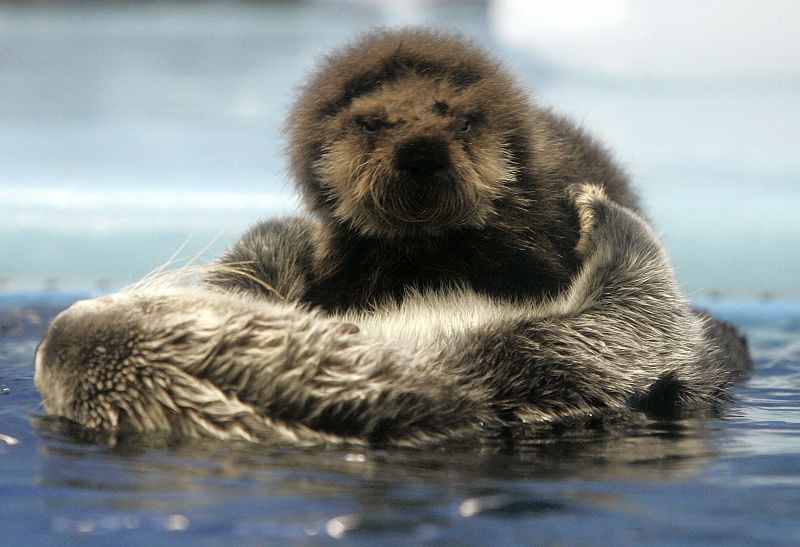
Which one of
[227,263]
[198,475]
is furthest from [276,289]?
[198,475]

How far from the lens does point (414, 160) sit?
321cm

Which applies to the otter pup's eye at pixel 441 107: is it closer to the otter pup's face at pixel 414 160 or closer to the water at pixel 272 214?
the otter pup's face at pixel 414 160

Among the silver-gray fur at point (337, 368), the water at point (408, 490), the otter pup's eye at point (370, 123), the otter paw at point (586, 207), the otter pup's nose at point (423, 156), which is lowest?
the water at point (408, 490)

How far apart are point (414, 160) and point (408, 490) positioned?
3.63ft

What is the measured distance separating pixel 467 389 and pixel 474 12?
9.10 m

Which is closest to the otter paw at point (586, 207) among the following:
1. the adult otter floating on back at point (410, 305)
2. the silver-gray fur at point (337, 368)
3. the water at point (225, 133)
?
the adult otter floating on back at point (410, 305)

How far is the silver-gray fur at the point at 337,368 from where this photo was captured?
2.73 meters

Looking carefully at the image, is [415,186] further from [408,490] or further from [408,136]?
[408,490]

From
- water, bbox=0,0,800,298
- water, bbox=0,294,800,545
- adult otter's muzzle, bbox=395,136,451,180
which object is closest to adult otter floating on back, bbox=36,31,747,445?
adult otter's muzzle, bbox=395,136,451,180

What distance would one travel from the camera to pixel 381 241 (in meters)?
3.59

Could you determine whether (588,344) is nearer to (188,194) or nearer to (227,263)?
(227,263)

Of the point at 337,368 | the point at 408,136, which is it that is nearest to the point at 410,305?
the point at 408,136

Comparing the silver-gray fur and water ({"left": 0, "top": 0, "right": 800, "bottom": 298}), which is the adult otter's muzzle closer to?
the silver-gray fur

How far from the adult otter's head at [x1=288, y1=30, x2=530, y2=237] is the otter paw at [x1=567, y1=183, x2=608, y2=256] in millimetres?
353
